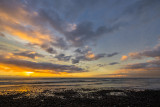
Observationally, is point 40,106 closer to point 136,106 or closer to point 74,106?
point 74,106

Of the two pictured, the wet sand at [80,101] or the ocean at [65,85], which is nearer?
the wet sand at [80,101]

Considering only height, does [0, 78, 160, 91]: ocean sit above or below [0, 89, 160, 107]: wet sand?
below

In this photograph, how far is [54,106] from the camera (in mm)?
13938

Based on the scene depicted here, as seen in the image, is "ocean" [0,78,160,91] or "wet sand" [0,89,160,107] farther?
"ocean" [0,78,160,91]

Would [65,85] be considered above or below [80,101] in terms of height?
below

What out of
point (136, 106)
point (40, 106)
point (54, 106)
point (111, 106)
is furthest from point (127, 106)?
point (40, 106)

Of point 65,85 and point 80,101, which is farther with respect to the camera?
point 65,85

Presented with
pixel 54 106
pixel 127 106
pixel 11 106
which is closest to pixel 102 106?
pixel 127 106

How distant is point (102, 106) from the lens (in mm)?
13695

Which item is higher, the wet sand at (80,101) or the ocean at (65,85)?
the wet sand at (80,101)

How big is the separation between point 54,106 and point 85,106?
4.60 metres

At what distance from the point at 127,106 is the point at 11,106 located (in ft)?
55.9

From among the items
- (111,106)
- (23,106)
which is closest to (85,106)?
(111,106)

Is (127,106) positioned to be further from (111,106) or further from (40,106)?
(40,106)
